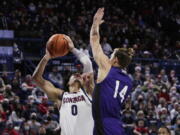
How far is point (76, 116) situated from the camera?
5723mm

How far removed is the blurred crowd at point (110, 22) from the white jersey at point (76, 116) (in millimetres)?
11607

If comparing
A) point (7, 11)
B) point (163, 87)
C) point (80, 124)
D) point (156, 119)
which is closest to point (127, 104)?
point (156, 119)

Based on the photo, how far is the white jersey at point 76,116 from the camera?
224 inches

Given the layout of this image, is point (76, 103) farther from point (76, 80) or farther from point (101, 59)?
point (101, 59)

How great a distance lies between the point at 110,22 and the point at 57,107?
455 inches

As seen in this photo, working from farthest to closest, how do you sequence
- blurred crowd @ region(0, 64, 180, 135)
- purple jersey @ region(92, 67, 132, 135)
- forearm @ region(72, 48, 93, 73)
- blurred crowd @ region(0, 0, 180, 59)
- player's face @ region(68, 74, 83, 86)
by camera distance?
1. blurred crowd @ region(0, 0, 180, 59)
2. blurred crowd @ region(0, 64, 180, 135)
3. player's face @ region(68, 74, 83, 86)
4. forearm @ region(72, 48, 93, 73)
5. purple jersey @ region(92, 67, 132, 135)

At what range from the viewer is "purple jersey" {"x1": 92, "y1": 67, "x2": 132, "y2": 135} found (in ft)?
16.0

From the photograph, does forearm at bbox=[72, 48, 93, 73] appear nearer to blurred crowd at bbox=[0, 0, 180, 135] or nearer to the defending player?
the defending player

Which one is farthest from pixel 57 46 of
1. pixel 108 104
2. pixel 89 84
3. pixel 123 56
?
pixel 108 104

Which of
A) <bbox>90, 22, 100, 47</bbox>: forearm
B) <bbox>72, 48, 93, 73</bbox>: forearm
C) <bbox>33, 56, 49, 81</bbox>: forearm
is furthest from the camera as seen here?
<bbox>33, 56, 49, 81</bbox>: forearm

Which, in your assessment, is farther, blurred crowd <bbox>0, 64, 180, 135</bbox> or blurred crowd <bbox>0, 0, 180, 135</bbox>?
blurred crowd <bbox>0, 0, 180, 135</bbox>

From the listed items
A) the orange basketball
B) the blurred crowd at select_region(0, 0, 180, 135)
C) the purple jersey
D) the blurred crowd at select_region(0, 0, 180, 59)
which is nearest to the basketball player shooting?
the purple jersey

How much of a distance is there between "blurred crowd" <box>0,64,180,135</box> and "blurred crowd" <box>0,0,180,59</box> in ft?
9.39

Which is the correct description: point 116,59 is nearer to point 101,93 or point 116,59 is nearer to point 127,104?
point 101,93
